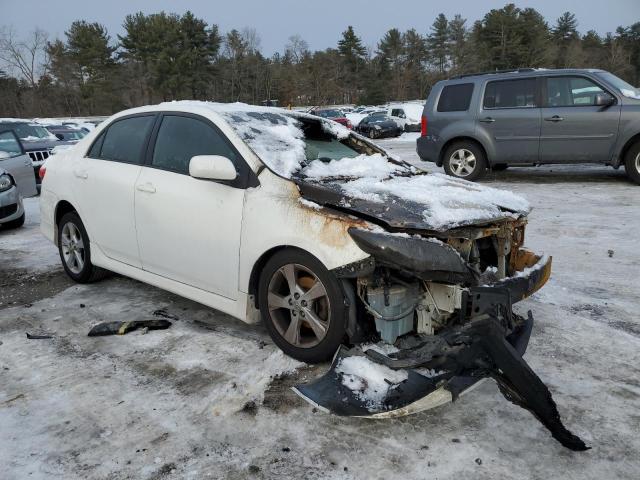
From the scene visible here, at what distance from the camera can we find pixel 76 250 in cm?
473

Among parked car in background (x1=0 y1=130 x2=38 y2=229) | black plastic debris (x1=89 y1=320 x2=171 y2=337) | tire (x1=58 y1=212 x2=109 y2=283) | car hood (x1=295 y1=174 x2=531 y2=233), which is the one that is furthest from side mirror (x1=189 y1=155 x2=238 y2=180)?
parked car in background (x1=0 y1=130 x2=38 y2=229)

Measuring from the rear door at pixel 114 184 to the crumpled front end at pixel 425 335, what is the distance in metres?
2.05

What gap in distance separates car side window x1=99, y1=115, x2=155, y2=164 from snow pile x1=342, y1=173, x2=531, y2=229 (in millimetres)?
1804

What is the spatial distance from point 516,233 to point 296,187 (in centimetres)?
145

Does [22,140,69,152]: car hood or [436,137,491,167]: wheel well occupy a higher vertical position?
[436,137,491,167]: wheel well

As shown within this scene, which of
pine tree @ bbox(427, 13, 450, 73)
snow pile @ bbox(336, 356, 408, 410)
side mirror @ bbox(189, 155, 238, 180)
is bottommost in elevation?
snow pile @ bbox(336, 356, 408, 410)

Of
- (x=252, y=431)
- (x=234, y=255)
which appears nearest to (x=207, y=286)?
(x=234, y=255)

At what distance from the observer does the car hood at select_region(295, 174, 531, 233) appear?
8.91 ft

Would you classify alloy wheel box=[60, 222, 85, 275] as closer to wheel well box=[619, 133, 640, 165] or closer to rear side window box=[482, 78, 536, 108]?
rear side window box=[482, 78, 536, 108]

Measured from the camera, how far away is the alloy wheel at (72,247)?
468 cm

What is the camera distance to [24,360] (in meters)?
3.29

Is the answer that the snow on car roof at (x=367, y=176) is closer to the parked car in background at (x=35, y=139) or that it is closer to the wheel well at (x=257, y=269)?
the wheel well at (x=257, y=269)

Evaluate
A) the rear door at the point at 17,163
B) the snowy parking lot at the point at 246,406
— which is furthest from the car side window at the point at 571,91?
the rear door at the point at 17,163

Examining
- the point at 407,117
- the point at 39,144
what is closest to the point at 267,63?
the point at 407,117
